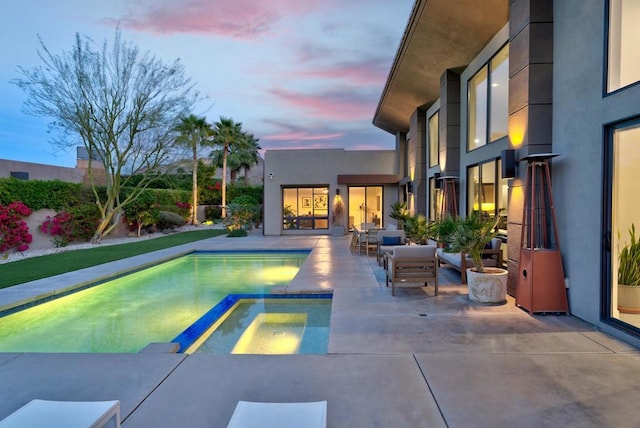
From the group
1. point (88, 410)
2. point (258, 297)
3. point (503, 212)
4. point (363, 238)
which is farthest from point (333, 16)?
point (88, 410)

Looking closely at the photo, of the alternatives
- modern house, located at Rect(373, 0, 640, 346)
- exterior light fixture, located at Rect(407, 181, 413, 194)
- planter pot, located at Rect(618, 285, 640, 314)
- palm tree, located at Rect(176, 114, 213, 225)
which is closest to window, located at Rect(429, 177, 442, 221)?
exterior light fixture, located at Rect(407, 181, 413, 194)

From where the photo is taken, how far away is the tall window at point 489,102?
24.5 feet

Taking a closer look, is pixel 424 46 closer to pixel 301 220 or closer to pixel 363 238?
pixel 363 238

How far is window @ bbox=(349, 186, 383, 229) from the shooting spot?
62.8 ft

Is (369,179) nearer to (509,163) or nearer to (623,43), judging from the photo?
(509,163)

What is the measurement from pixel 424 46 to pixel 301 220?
11.4m

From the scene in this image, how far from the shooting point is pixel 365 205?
1927 cm

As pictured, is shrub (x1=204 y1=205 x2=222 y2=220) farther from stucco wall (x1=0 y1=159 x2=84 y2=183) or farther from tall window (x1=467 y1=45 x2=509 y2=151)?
tall window (x1=467 y1=45 x2=509 y2=151)

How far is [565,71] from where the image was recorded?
5129 mm

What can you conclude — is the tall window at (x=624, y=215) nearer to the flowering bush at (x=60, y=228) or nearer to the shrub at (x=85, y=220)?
the flowering bush at (x=60, y=228)

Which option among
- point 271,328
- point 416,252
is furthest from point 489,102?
point 271,328

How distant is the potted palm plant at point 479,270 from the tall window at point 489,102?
2601 mm

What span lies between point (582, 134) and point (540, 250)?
5.34 ft

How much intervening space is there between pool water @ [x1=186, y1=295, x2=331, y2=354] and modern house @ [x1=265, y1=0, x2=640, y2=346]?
10.4 feet
